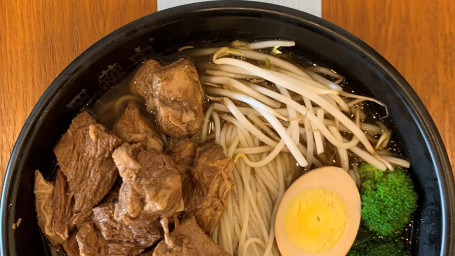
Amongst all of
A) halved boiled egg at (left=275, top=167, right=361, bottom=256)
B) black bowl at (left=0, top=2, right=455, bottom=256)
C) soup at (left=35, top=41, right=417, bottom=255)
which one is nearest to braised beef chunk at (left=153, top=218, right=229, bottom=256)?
soup at (left=35, top=41, right=417, bottom=255)

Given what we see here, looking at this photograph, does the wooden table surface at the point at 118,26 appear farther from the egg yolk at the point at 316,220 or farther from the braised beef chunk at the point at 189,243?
the braised beef chunk at the point at 189,243

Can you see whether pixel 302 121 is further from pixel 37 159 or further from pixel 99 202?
pixel 37 159

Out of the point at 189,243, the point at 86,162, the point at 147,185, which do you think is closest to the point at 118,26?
the point at 86,162

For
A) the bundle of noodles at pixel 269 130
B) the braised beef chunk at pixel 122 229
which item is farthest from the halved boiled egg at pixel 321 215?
the braised beef chunk at pixel 122 229

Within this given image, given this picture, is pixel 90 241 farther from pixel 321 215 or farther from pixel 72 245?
pixel 321 215

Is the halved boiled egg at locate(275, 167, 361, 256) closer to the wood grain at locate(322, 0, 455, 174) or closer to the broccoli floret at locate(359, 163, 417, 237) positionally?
the broccoli floret at locate(359, 163, 417, 237)

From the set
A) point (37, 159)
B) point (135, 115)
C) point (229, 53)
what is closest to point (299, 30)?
point (229, 53)
